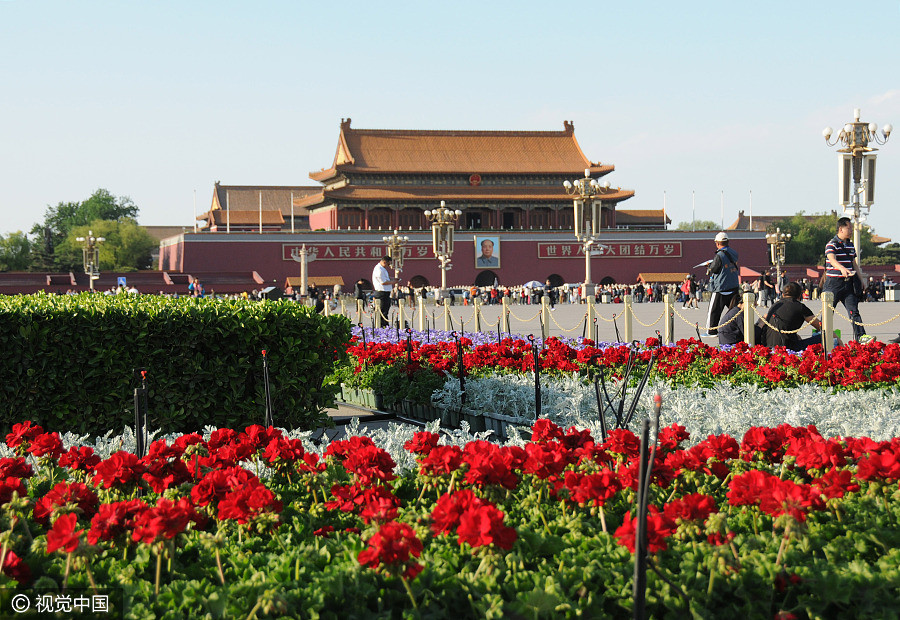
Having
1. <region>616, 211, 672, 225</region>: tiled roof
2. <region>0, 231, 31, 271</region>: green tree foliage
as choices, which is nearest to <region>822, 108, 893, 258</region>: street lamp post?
<region>616, 211, 672, 225</region>: tiled roof

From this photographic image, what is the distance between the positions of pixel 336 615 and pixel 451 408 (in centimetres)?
381

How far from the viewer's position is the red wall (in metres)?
38.5

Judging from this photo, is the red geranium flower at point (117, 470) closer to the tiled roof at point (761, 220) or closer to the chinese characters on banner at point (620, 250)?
the chinese characters on banner at point (620, 250)

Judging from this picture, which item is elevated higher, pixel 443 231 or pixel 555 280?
pixel 443 231

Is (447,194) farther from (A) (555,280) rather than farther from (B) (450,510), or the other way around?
(B) (450,510)

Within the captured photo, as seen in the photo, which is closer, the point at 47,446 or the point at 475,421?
the point at 47,446


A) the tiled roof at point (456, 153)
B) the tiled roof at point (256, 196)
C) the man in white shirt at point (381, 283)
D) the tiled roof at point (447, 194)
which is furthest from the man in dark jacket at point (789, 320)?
the tiled roof at point (256, 196)

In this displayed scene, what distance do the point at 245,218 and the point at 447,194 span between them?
11.3 meters

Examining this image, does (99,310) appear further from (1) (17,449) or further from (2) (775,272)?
(2) (775,272)

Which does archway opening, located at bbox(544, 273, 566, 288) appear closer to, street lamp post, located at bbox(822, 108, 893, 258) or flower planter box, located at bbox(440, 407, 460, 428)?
street lamp post, located at bbox(822, 108, 893, 258)

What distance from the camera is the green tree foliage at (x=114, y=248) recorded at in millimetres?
48406

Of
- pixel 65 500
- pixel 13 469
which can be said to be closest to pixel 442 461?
pixel 65 500

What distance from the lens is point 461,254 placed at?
1587 inches

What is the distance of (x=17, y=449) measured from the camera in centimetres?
342
